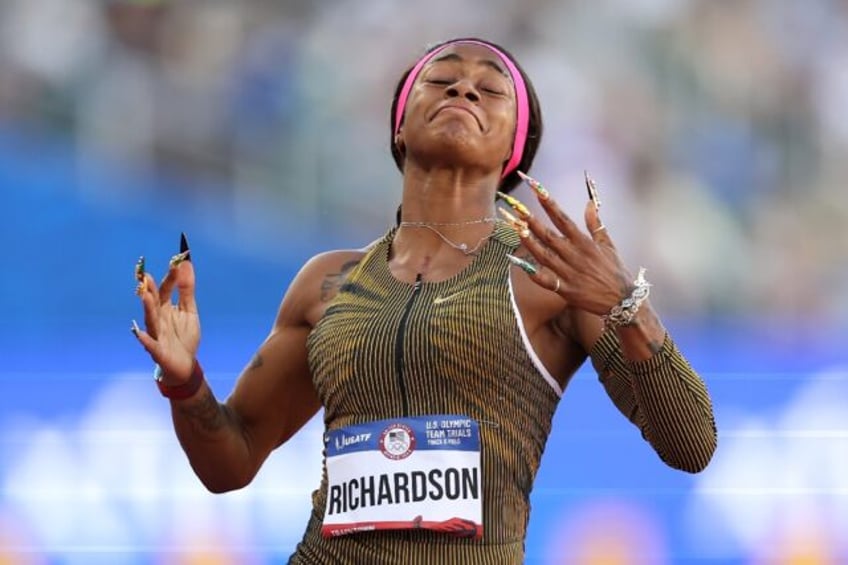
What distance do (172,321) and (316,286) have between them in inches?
12.5

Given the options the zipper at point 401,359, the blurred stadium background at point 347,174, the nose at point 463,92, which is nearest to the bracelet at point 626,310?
the zipper at point 401,359

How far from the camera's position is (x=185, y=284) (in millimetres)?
2729

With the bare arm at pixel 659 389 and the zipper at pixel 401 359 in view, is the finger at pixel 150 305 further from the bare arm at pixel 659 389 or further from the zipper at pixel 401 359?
the bare arm at pixel 659 389

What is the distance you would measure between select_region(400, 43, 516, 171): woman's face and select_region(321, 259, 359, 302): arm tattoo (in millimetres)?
236

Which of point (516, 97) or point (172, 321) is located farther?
point (516, 97)

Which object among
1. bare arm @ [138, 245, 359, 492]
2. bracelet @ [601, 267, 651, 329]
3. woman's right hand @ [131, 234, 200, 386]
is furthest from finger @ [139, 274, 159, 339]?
bracelet @ [601, 267, 651, 329]

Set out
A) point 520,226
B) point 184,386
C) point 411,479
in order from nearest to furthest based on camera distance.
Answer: point 520,226 < point 411,479 < point 184,386

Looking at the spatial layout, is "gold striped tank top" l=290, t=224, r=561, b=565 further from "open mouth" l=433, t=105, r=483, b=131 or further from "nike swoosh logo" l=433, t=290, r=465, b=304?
"open mouth" l=433, t=105, r=483, b=131

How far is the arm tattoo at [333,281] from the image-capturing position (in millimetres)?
2885

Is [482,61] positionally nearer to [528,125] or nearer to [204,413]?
[528,125]

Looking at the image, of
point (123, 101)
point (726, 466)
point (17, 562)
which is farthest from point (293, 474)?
point (123, 101)

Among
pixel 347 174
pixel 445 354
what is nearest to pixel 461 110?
pixel 445 354

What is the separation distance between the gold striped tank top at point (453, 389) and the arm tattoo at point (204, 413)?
0.27m

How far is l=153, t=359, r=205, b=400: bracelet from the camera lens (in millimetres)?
2777
